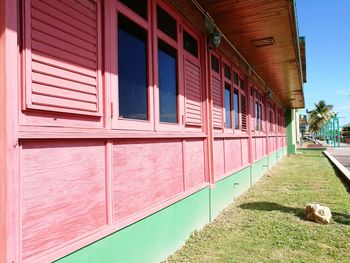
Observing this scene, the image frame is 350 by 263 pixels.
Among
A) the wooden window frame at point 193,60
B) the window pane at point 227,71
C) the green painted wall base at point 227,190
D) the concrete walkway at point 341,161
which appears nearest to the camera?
the wooden window frame at point 193,60

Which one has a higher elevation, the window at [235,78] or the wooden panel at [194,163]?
the window at [235,78]

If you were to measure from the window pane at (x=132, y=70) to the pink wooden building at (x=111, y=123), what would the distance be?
0.8 inches

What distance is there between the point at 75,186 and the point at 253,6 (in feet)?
13.3

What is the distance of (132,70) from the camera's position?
3404mm

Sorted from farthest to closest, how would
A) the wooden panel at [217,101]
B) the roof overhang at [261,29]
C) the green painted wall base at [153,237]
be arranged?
1. the wooden panel at [217,101]
2. the roof overhang at [261,29]
3. the green painted wall base at [153,237]

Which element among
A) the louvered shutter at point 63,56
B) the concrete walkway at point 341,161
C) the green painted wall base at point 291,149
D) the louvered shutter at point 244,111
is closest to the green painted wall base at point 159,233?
the louvered shutter at point 63,56

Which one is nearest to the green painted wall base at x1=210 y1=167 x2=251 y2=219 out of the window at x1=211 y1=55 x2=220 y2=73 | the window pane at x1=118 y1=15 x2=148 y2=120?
the window at x1=211 y1=55 x2=220 y2=73

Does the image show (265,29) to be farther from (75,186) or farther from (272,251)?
(75,186)

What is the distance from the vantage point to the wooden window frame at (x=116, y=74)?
2.97 metres

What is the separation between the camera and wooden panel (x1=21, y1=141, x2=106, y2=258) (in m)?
2.07

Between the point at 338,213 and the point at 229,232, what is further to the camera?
the point at 338,213

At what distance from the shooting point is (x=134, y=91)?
11.2 feet

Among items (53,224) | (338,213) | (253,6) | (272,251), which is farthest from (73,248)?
(338,213)

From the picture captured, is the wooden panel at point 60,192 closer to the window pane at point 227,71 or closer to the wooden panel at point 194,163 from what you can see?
the wooden panel at point 194,163
